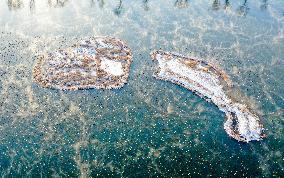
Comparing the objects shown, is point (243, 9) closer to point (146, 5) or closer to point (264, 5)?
point (264, 5)

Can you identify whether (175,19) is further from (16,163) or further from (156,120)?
(16,163)

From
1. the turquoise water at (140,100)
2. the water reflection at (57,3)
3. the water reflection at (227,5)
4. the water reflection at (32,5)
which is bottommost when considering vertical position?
the turquoise water at (140,100)

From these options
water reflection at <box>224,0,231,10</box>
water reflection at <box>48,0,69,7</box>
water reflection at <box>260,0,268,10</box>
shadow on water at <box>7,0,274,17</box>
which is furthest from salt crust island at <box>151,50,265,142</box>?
water reflection at <box>260,0,268,10</box>

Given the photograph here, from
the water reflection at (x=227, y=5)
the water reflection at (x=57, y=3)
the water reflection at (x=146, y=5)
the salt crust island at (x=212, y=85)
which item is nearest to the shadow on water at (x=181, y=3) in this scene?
the water reflection at (x=146, y=5)

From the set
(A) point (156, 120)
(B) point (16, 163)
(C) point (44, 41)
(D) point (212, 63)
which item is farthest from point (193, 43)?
(B) point (16, 163)

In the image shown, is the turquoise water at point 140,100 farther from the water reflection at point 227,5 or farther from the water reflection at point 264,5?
the water reflection at point 227,5

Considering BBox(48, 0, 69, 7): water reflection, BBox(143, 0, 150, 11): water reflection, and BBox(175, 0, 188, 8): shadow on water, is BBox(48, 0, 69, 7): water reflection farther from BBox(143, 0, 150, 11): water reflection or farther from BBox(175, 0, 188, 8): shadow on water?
BBox(175, 0, 188, 8): shadow on water
